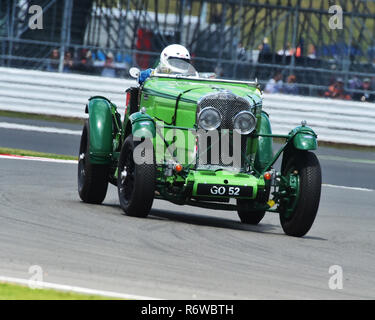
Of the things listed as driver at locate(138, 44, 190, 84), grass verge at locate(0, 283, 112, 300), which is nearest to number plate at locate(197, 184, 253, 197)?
driver at locate(138, 44, 190, 84)

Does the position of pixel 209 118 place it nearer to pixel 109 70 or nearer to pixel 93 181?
pixel 93 181

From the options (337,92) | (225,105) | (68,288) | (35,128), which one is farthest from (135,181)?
(337,92)

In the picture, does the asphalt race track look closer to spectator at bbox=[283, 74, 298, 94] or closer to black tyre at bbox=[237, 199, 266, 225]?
black tyre at bbox=[237, 199, 266, 225]

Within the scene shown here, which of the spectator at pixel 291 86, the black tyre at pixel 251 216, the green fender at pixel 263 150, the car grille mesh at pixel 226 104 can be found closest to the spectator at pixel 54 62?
the spectator at pixel 291 86

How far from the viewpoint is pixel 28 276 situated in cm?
619

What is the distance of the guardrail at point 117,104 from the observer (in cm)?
1978

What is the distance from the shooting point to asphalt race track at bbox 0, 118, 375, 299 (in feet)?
20.7

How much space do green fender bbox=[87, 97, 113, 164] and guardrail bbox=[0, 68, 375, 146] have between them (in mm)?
9552

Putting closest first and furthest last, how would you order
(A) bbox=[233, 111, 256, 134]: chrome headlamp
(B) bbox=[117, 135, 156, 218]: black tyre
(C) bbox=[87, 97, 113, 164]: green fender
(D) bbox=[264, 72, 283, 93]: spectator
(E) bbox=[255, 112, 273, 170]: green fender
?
(B) bbox=[117, 135, 156, 218]: black tyre → (A) bbox=[233, 111, 256, 134]: chrome headlamp → (E) bbox=[255, 112, 273, 170]: green fender → (C) bbox=[87, 97, 113, 164]: green fender → (D) bbox=[264, 72, 283, 93]: spectator

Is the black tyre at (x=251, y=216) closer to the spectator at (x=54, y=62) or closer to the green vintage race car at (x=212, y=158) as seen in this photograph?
the green vintage race car at (x=212, y=158)

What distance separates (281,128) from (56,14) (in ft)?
26.9

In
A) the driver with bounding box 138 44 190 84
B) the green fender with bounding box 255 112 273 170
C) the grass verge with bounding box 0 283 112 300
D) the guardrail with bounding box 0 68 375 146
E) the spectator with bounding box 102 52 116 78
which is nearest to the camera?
the grass verge with bounding box 0 283 112 300
